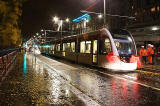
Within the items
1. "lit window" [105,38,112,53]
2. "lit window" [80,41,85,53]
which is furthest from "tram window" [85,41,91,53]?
"lit window" [105,38,112,53]

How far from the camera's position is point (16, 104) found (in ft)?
18.6

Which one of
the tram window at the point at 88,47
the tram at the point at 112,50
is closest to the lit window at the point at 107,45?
the tram at the point at 112,50

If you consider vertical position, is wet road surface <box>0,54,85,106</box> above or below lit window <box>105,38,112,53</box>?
below

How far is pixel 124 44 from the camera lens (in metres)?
13.6

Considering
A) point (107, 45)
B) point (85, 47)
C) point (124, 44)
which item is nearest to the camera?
point (124, 44)

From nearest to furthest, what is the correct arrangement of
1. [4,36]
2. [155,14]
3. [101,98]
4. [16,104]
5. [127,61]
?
[16,104], [101,98], [127,61], [4,36], [155,14]

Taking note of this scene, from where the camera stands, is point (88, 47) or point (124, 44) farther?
point (88, 47)

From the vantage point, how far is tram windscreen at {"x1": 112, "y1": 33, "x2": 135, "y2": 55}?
13.2 metres

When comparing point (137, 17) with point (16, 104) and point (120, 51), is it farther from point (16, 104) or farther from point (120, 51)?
point (16, 104)

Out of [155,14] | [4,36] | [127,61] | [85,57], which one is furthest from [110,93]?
[155,14]

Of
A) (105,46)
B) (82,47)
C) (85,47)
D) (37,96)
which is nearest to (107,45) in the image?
(105,46)

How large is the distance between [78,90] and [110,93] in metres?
1.32

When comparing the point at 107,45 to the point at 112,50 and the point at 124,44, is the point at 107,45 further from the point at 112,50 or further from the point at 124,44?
the point at 124,44

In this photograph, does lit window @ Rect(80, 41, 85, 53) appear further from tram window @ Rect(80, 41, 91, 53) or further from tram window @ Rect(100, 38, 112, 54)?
tram window @ Rect(100, 38, 112, 54)
